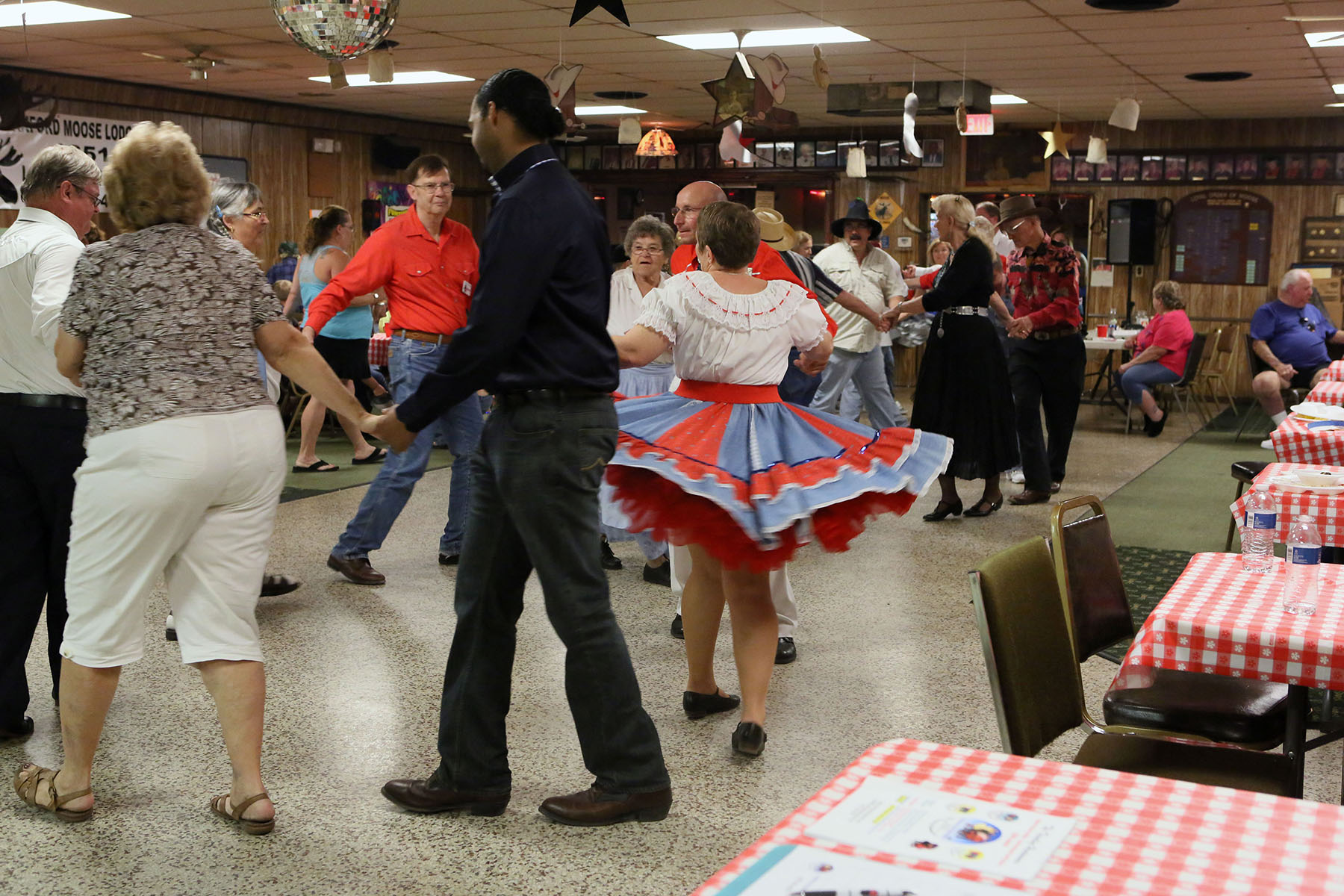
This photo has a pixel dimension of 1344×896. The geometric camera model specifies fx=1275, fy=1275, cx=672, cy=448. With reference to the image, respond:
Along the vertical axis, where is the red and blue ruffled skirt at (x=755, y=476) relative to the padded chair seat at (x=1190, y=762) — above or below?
above

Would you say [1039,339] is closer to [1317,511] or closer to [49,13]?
[1317,511]

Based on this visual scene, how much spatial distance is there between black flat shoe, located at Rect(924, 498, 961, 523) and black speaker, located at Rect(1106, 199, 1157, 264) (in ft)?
25.6

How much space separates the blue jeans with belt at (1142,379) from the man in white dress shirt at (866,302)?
3.24 m

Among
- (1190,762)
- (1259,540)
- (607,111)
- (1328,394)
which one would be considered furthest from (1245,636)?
(607,111)

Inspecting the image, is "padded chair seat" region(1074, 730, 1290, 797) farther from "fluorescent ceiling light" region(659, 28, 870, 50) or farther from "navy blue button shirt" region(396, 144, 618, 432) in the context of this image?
"fluorescent ceiling light" region(659, 28, 870, 50)

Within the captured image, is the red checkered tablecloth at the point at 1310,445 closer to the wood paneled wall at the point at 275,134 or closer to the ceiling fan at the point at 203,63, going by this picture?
the ceiling fan at the point at 203,63

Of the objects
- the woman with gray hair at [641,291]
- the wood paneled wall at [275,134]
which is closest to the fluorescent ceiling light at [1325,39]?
the woman with gray hair at [641,291]

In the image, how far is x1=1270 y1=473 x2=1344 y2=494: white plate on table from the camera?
358 centimetres

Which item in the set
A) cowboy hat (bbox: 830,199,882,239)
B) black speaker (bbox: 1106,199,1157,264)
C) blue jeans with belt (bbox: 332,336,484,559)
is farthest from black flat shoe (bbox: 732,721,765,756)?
black speaker (bbox: 1106,199,1157,264)

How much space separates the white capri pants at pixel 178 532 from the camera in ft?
8.70

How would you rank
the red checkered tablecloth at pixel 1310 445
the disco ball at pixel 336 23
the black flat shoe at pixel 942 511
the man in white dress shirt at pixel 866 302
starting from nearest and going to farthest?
the disco ball at pixel 336 23 → the red checkered tablecloth at pixel 1310 445 → the black flat shoe at pixel 942 511 → the man in white dress shirt at pixel 866 302

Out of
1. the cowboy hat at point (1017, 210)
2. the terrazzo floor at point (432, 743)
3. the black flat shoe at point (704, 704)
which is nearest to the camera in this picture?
the terrazzo floor at point (432, 743)

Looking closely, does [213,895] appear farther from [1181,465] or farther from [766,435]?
[1181,465]

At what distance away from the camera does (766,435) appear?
11.0ft
